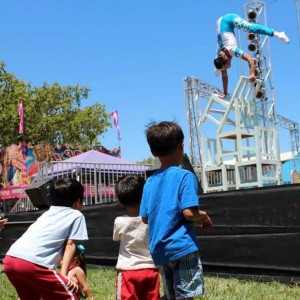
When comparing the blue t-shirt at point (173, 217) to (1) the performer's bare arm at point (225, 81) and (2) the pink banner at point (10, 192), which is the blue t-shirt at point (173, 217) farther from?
(2) the pink banner at point (10, 192)

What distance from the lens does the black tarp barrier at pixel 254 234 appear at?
5.00 m

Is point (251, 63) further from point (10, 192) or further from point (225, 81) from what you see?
point (10, 192)

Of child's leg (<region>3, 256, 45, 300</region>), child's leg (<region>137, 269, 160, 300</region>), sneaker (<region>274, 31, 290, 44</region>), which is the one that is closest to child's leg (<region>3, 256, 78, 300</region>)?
child's leg (<region>3, 256, 45, 300</region>)

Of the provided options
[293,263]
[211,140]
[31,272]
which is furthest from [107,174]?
[31,272]

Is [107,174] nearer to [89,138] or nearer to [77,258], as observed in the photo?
[77,258]

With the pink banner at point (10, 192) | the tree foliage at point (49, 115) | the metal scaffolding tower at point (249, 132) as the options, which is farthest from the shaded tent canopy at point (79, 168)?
the tree foliage at point (49, 115)

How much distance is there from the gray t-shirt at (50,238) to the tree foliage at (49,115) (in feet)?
95.3

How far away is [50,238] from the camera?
10.4ft

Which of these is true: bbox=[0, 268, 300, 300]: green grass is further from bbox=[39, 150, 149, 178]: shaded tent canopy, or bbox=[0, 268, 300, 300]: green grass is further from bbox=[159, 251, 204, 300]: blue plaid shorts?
bbox=[39, 150, 149, 178]: shaded tent canopy

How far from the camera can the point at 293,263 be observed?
497 cm

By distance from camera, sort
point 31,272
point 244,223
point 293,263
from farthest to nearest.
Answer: point 244,223, point 293,263, point 31,272

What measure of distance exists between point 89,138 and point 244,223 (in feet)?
103

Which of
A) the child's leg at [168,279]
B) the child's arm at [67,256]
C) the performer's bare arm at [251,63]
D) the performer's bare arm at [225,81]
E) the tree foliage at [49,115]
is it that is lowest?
the child's leg at [168,279]

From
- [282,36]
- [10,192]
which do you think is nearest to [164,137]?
[282,36]
